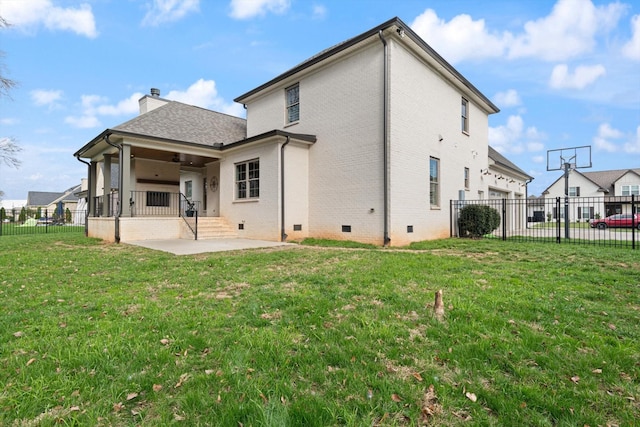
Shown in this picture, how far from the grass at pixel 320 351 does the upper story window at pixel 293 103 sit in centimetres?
978

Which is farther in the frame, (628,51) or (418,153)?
(628,51)

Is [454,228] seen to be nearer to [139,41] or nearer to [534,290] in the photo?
[534,290]

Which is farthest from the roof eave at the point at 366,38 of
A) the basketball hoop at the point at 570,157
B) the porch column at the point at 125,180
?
the basketball hoop at the point at 570,157

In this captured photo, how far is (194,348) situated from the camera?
2.77 m

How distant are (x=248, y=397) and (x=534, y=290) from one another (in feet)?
14.5

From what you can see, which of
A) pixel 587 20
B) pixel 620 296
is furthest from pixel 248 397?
pixel 587 20

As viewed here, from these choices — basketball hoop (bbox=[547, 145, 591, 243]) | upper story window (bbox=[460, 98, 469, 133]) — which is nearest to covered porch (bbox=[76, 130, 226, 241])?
upper story window (bbox=[460, 98, 469, 133])

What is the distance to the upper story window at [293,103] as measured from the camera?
13305 mm

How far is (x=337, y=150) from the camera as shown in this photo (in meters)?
11.5

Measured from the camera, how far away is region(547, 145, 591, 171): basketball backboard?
Result: 1995 centimetres

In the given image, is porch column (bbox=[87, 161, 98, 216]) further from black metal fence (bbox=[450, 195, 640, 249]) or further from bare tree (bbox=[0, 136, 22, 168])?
black metal fence (bbox=[450, 195, 640, 249])

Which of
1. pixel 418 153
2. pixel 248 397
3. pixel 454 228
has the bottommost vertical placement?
pixel 248 397

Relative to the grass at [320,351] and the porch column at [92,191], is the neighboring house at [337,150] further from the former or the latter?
the grass at [320,351]

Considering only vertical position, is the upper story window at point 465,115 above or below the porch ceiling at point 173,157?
above
